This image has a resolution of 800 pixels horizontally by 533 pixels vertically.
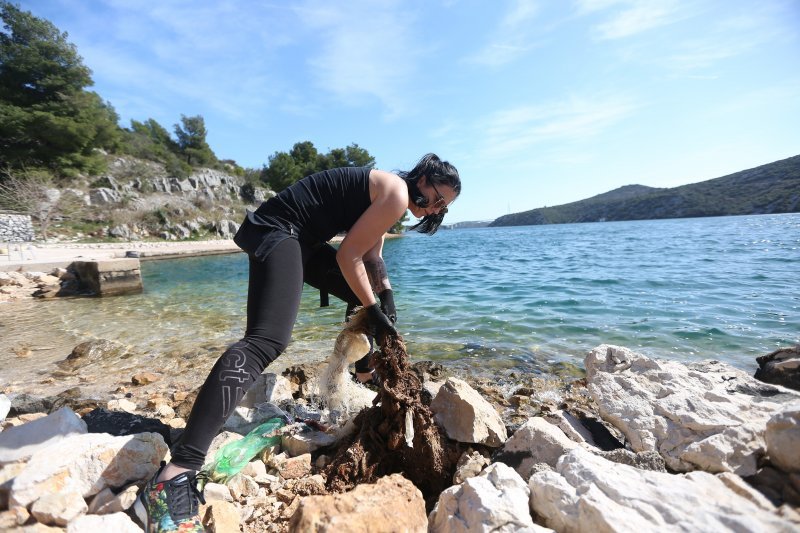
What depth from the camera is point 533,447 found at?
1905 millimetres

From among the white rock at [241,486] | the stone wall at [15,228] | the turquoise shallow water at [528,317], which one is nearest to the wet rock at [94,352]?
the turquoise shallow water at [528,317]

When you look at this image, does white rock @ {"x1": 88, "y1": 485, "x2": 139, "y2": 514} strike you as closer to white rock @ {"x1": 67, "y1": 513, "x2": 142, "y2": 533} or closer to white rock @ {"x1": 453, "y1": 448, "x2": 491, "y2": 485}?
white rock @ {"x1": 67, "y1": 513, "x2": 142, "y2": 533}

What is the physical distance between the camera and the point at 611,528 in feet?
3.76

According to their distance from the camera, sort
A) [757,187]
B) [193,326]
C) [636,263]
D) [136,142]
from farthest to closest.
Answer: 1. [757,187]
2. [136,142]
3. [636,263]
4. [193,326]

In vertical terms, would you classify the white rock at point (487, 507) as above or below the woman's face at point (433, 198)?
below

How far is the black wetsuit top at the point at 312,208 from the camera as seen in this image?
2.07 meters

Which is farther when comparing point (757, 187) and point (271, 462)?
point (757, 187)

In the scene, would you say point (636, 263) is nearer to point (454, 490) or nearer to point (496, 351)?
point (496, 351)

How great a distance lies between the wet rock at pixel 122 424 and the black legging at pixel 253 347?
0.68 metres

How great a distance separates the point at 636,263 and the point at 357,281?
16.3 meters

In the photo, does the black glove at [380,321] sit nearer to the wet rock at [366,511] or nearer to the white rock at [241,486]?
the wet rock at [366,511]

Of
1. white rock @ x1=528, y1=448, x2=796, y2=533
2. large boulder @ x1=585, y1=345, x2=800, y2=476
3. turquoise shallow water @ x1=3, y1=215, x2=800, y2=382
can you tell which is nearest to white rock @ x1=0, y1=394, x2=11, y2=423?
turquoise shallow water @ x1=3, y1=215, x2=800, y2=382

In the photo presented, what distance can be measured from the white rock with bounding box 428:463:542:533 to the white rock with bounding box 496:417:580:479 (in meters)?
0.36

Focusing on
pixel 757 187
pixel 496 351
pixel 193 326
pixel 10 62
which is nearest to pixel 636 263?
pixel 496 351
